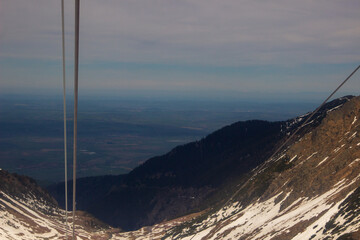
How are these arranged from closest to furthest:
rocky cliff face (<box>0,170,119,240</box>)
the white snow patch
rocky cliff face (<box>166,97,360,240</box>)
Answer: rocky cliff face (<box>166,97,360,240</box>) → the white snow patch → rocky cliff face (<box>0,170,119,240</box>)

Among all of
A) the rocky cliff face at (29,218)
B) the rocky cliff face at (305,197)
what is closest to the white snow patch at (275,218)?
the rocky cliff face at (305,197)

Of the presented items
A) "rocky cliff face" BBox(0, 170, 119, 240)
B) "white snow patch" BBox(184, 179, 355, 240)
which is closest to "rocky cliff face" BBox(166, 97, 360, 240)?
"white snow patch" BBox(184, 179, 355, 240)

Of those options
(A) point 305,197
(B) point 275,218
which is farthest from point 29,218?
(A) point 305,197

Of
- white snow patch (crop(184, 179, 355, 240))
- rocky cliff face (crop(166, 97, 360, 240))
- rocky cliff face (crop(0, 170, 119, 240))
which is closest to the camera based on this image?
rocky cliff face (crop(166, 97, 360, 240))

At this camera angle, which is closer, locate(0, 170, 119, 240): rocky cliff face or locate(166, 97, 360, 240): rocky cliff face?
locate(166, 97, 360, 240): rocky cliff face

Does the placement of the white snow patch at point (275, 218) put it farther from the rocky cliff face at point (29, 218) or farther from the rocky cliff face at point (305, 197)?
the rocky cliff face at point (29, 218)

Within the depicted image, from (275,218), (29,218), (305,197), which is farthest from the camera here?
(29,218)

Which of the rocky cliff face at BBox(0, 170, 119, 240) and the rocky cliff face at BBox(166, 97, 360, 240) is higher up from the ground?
the rocky cliff face at BBox(166, 97, 360, 240)

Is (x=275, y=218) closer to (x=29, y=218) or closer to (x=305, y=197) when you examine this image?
(x=305, y=197)

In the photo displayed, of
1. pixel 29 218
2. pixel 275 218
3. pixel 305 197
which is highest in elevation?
pixel 305 197

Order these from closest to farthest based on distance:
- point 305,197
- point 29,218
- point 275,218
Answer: point 275,218 → point 305,197 → point 29,218

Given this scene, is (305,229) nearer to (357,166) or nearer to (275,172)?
(357,166)

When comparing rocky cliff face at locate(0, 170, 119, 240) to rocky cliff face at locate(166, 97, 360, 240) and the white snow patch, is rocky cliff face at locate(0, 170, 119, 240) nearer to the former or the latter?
rocky cliff face at locate(166, 97, 360, 240)
